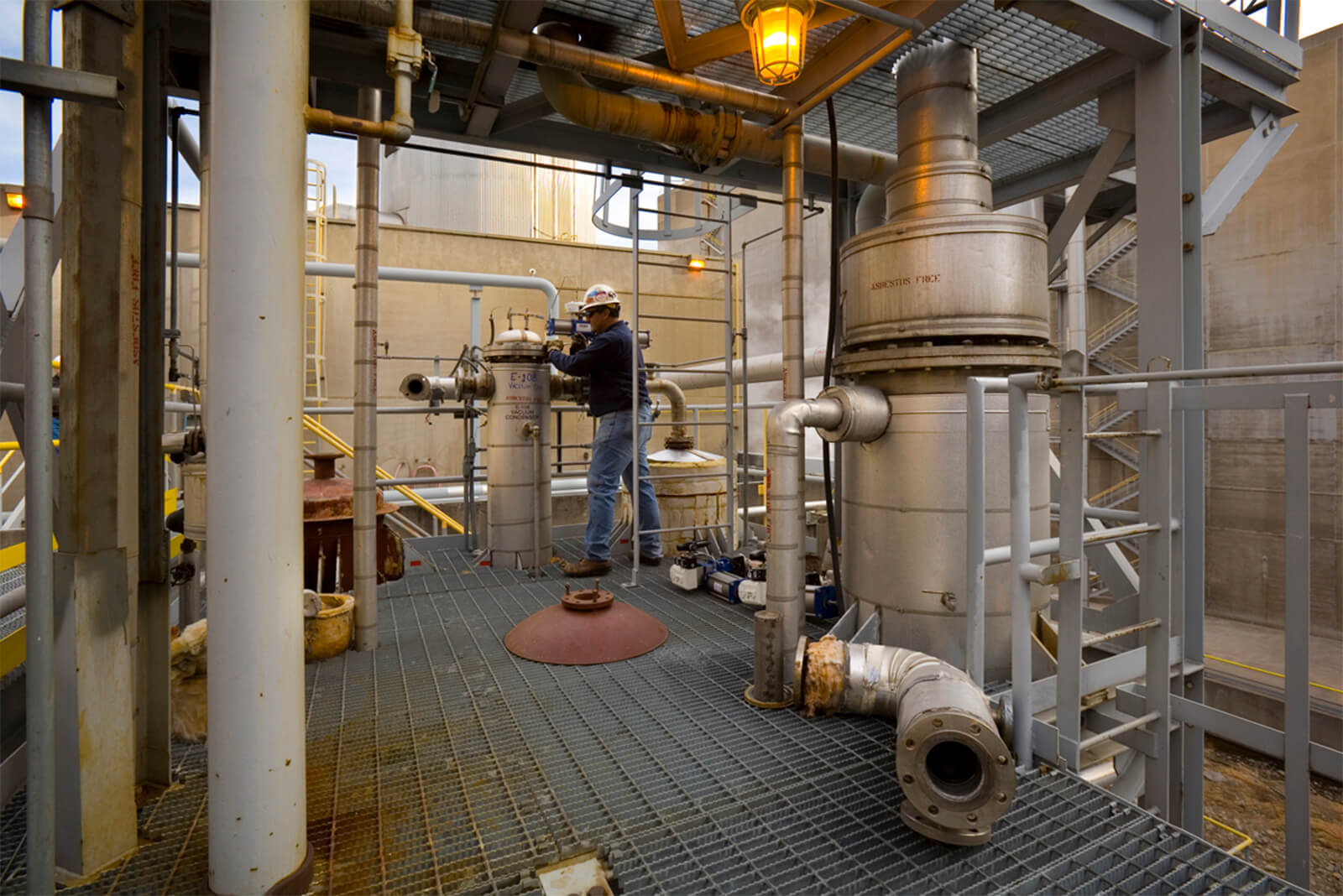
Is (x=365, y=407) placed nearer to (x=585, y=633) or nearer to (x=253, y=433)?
(x=585, y=633)

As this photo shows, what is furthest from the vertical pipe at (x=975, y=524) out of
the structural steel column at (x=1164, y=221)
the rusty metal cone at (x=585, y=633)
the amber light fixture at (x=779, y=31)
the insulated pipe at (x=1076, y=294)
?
the insulated pipe at (x=1076, y=294)

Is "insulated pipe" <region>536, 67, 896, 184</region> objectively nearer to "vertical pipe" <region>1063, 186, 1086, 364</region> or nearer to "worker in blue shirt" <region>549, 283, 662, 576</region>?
"worker in blue shirt" <region>549, 283, 662, 576</region>

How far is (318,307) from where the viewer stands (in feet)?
35.1

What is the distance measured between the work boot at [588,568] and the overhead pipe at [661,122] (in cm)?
277

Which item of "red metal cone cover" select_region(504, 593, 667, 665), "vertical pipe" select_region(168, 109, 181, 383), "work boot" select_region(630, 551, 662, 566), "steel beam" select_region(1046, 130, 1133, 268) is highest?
"steel beam" select_region(1046, 130, 1133, 268)

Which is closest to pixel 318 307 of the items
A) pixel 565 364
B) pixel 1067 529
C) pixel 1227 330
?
pixel 565 364

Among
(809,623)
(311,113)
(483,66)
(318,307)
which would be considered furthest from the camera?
(318,307)

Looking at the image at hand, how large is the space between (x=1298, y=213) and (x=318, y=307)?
537 inches

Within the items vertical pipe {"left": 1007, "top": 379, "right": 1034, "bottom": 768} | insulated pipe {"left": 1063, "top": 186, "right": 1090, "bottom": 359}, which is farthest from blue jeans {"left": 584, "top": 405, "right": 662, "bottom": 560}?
insulated pipe {"left": 1063, "top": 186, "right": 1090, "bottom": 359}

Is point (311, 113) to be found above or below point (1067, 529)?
above

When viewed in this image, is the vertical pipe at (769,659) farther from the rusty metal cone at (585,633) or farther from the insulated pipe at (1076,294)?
the insulated pipe at (1076,294)

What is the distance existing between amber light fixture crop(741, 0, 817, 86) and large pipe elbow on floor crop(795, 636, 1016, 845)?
2.26 meters

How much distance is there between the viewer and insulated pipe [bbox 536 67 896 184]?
11.0ft

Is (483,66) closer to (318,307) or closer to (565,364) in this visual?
(565,364)
